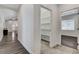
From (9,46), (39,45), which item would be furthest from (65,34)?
(9,46)

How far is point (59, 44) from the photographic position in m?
1.50

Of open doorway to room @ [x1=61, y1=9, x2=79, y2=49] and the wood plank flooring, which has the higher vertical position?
open doorway to room @ [x1=61, y1=9, x2=79, y2=49]

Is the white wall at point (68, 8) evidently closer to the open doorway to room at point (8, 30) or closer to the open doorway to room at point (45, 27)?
the open doorway to room at point (45, 27)

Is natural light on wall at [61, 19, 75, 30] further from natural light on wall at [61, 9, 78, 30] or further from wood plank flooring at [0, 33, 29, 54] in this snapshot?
wood plank flooring at [0, 33, 29, 54]

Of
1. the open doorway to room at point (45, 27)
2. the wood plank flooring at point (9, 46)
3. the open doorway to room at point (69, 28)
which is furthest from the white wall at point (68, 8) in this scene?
the wood plank flooring at point (9, 46)

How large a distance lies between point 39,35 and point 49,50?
0.33 metres

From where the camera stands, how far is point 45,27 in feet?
4.93

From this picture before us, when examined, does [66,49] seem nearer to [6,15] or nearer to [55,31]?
[55,31]

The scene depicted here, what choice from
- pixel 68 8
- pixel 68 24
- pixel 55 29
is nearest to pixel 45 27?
pixel 55 29

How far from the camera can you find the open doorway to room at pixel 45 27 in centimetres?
146

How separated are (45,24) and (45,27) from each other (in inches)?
2.2

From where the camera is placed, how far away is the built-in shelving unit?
1468 mm

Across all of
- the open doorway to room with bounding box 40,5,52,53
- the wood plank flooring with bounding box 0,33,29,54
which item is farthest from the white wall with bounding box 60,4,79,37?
the wood plank flooring with bounding box 0,33,29,54
